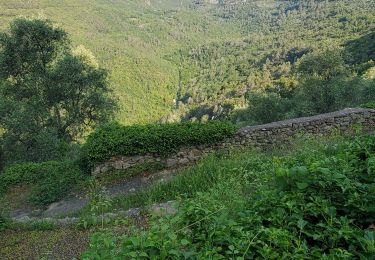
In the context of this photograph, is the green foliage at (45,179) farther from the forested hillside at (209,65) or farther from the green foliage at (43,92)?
the forested hillside at (209,65)

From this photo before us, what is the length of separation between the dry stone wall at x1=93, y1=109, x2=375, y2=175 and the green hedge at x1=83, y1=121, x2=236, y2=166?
0.77 feet

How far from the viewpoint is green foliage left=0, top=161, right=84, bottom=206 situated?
12438 mm

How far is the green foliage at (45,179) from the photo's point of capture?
12438 millimetres

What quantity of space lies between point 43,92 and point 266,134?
48.8 ft

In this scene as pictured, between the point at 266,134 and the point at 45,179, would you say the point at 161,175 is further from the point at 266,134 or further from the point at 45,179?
the point at 45,179

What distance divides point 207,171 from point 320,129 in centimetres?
553

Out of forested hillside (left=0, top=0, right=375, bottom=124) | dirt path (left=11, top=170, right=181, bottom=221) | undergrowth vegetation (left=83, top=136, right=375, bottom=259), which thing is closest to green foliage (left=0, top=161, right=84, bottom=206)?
dirt path (left=11, top=170, right=181, bottom=221)

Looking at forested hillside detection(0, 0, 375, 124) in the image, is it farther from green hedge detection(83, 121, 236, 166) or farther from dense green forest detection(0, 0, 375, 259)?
green hedge detection(83, 121, 236, 166)

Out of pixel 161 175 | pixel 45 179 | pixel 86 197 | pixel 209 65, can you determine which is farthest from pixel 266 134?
pixel 209 65

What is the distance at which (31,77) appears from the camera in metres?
20.8

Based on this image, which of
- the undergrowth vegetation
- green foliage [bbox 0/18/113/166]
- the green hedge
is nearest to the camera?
the undergrowth vegetation

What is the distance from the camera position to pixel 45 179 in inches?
526

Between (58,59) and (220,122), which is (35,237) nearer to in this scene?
(220,122)

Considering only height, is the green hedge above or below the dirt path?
above
